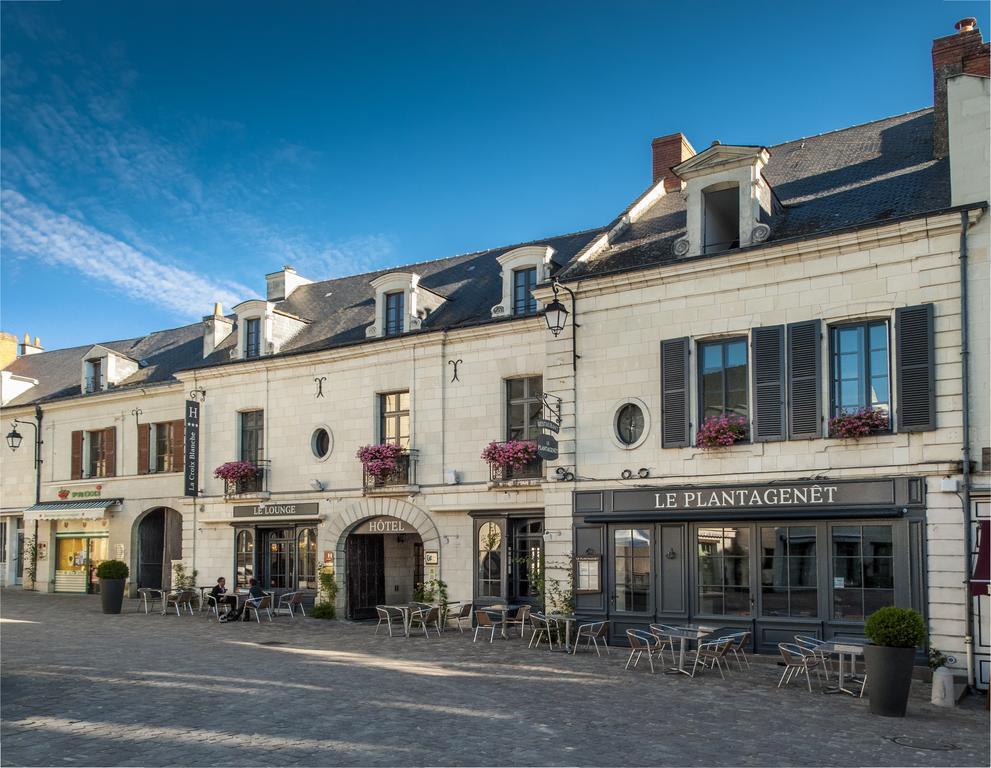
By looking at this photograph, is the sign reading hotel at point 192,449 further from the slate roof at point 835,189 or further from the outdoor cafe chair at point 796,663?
the outdoor cafe chair at point 796,663

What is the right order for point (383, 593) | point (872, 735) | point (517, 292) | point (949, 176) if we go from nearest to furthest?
1. point (872, 735)
2. point (949, 176)
3. point (517, 292)
4. point (383, 593)

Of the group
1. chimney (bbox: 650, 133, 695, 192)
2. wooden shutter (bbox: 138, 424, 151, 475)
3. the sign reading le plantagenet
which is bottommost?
the sign reading le plantagenet

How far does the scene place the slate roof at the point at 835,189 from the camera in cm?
1390

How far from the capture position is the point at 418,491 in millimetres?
18859

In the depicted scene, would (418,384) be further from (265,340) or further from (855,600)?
(855,600)

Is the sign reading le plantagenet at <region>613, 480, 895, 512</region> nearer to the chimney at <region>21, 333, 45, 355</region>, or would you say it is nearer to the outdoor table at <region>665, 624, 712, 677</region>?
the outdoor table at <region>665, 624, 712, 677</region>

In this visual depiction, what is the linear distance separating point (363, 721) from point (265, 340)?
46.2 ft

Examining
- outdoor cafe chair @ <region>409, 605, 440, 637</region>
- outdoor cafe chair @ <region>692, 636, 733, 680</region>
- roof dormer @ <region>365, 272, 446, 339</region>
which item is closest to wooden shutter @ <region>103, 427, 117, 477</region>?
roof dormer @ <region>365, 272, 446, 339</region>

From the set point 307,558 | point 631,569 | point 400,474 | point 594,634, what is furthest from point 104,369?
point 594,634

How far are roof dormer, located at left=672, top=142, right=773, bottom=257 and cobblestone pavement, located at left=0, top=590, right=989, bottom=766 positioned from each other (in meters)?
6.58

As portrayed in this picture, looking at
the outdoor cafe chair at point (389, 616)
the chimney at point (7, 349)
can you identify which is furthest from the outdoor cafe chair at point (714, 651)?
the chimney at point (7, 349)

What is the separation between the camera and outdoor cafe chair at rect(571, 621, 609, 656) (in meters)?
14.2

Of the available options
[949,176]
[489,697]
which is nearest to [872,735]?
[489,697]

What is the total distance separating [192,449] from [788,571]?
14.7 m
